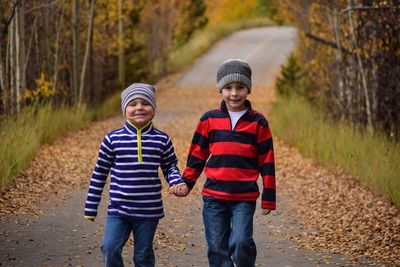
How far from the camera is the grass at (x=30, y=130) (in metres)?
10.7

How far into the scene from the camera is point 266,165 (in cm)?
573

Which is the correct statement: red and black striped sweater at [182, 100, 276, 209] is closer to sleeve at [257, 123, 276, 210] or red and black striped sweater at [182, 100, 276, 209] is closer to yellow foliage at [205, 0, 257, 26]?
sleeve at [257, 123, 276, 210]

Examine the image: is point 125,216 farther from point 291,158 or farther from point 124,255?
point 291,158

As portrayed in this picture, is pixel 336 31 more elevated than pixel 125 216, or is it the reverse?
pixel 336 31

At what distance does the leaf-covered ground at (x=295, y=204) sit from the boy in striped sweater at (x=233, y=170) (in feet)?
5.45

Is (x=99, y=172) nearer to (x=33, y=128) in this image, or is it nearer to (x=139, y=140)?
(x=139, y=140)

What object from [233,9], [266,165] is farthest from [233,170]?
[233,9]

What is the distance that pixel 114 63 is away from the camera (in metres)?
25.5

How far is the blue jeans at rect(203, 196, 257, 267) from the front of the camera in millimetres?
5570

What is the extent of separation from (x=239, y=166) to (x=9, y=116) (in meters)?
8.33

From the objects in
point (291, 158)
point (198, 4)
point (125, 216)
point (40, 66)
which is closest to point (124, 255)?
point (125, 216)

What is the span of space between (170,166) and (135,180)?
32 centimetres

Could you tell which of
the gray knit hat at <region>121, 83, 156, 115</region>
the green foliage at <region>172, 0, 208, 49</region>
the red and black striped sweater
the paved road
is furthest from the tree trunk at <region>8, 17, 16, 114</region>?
the green foliage at <region>172, 0, 208, 49</region>

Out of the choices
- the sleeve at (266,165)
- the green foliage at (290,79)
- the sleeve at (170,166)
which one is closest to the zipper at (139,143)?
the sleeve at (170,166)
